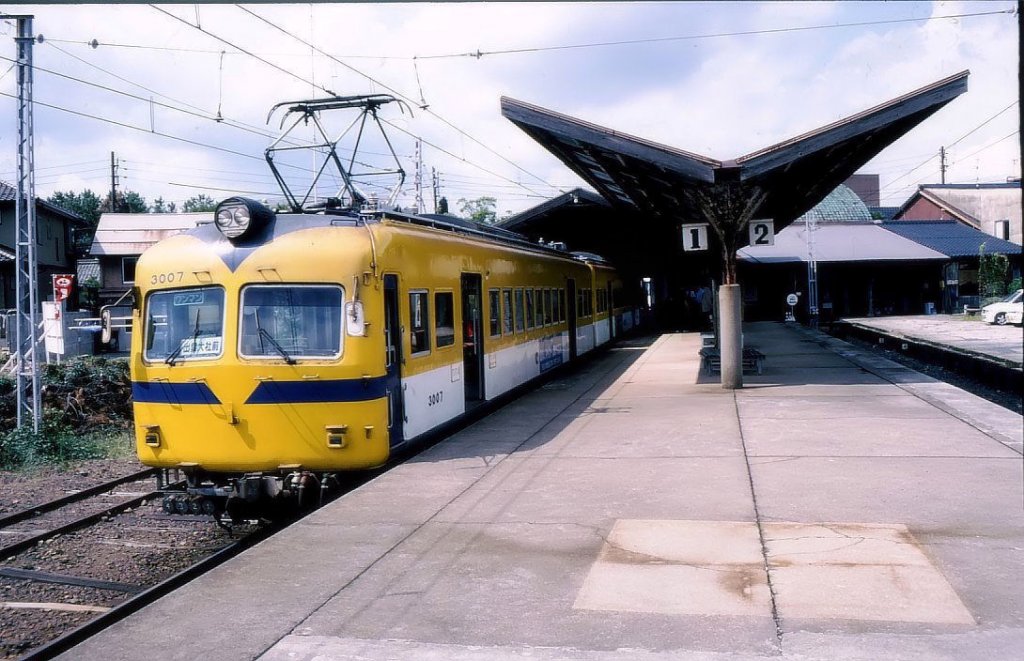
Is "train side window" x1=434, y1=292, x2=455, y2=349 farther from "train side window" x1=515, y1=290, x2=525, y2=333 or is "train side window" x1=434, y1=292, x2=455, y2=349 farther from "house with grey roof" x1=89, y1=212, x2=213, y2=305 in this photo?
"house with grey roof" x1=89, y1=212, x2=213, y2=305

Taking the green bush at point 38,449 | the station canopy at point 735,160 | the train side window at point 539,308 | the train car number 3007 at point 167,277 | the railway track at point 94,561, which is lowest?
the railway track at point 94,561

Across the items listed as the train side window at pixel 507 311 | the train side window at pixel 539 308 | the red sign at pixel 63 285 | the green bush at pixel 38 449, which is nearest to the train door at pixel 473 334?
the train side window at pixel 507 311

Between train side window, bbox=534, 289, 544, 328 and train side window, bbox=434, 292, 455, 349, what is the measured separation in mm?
4926

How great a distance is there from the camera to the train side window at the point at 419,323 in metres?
9.20

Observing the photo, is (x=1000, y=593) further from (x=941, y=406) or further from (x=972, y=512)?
(x=941, y=406)

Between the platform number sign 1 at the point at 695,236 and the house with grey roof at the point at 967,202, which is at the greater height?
the house with grey roof at the point at 967,202

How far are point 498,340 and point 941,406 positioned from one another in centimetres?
575

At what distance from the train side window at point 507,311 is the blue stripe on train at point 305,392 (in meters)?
5.41

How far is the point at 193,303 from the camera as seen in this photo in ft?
26.3

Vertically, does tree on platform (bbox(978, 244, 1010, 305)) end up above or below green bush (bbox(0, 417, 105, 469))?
above

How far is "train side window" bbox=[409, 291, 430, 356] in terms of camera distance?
30.2ft

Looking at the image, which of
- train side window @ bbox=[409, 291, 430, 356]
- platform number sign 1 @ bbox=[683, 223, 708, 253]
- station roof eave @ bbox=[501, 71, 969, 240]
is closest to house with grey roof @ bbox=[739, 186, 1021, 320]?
station roof eave @ bbox=[501, 71, 969, 240]

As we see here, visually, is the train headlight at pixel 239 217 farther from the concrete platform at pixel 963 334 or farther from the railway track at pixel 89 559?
the concrete platform at pixel 963 334

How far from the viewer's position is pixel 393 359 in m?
8.66
